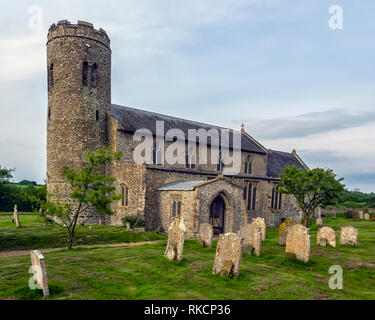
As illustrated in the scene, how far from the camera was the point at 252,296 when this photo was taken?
32.6 ft

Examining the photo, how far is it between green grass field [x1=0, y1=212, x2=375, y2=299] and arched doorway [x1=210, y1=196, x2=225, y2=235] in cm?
1267

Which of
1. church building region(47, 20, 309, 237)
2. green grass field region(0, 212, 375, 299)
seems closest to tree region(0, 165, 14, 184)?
church building region(47, 20, 309, 237)

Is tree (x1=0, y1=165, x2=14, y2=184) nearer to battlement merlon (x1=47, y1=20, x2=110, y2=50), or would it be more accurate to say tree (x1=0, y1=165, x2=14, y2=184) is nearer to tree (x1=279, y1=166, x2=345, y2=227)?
battlement merlon (x1=47, y1=20, x2=110, y2=50)

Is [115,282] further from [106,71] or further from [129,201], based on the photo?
[106,71]

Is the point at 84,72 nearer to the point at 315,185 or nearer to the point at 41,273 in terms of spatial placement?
the point at 41,273

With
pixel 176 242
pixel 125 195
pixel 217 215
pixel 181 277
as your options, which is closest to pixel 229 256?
pixel 181 277

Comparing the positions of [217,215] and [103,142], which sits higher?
[103,142]

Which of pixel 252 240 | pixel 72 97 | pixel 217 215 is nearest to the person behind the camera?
pixel 252 240

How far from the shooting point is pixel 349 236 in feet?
67.0

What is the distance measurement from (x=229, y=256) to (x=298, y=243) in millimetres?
4889

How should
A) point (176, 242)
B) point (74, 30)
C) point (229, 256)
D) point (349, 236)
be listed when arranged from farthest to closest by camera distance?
1. point (74, 30)
2. point (349, 236)
3. point (176, 242)
4. point (229, 256)

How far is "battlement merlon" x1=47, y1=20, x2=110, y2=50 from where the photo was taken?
28.7 m

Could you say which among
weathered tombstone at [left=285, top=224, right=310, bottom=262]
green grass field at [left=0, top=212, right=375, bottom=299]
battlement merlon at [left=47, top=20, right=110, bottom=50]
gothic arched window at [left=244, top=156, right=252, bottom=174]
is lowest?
green grass field at [left=0, top=212, right=375, bottom=299]
